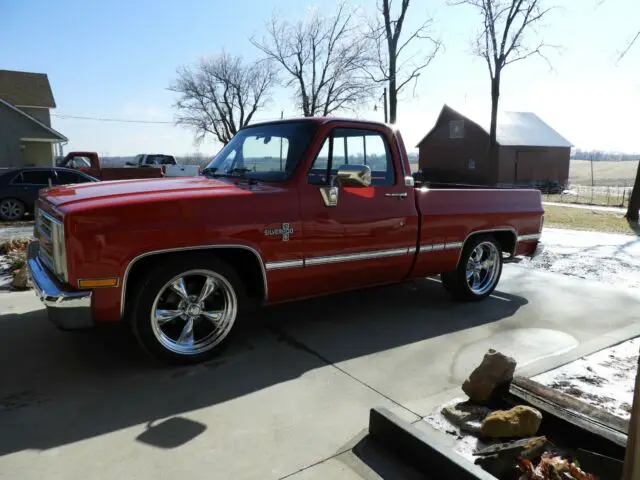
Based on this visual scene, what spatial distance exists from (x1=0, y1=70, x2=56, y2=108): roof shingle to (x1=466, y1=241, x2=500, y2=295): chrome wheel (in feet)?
125

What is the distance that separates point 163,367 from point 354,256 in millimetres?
1854

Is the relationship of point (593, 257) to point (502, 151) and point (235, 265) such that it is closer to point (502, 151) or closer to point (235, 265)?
point (235, 265)

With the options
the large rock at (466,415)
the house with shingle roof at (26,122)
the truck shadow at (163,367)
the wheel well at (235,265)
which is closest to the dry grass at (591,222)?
the truck shadow at (163,367)

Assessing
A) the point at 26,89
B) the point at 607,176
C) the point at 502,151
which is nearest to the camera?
the point at 26,89

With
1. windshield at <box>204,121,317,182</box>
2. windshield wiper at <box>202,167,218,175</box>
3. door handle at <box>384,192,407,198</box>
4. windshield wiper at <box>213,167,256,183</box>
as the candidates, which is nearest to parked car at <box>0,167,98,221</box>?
windshield wiper at <box>202,167,218,175</box>

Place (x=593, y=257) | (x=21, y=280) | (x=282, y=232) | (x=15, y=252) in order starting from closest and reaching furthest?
(x=282, y=232), (x=21, y=280), (x=15, y=252), (x=593, y=257)

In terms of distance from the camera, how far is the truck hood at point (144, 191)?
3.55 meters

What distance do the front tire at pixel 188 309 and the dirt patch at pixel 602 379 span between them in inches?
95.3

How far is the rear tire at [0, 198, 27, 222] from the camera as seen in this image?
518 inches

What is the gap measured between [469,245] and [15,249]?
6.66 m

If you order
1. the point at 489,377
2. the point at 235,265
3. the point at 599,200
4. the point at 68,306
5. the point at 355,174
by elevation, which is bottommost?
the point at 489,377

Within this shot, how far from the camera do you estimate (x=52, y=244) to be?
353 centimetres

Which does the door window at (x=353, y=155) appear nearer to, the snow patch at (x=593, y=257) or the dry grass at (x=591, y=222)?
the snow patch at (x=593, y=257)

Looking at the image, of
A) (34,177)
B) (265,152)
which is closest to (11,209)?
(34,177)
